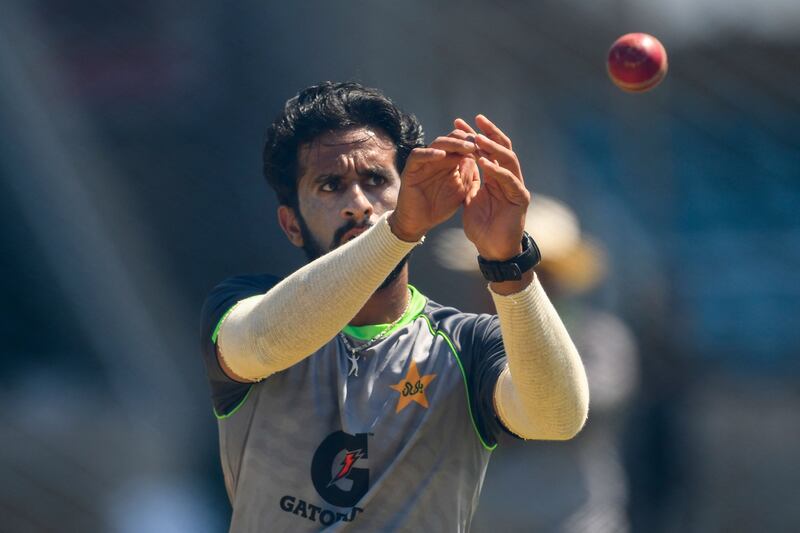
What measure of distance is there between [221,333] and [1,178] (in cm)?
256

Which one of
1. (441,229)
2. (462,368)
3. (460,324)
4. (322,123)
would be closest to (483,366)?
(462,368)

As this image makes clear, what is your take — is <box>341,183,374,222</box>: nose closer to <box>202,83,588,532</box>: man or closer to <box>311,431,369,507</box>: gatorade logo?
<box>202,83,588,532</box>: man

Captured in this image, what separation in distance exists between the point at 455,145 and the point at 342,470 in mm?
671

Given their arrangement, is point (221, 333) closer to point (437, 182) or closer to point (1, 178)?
point (437, 182)

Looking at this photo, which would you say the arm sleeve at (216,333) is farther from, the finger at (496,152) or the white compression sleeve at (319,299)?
the finger at (496,152)

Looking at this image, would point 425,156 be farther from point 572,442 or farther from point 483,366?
point 572,442

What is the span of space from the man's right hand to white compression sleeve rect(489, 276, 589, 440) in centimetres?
17

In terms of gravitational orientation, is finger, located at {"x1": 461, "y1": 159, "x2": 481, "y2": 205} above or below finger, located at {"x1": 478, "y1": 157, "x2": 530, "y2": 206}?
above

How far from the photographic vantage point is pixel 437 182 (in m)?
1.91

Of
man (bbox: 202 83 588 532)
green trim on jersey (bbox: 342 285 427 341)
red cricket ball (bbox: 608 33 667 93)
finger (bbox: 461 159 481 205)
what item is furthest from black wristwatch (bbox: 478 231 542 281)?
red cricket ball (bbox: 608 33 667 93)

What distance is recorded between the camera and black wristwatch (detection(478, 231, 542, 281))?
1909mm

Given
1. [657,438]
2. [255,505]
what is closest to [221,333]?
[255,505]

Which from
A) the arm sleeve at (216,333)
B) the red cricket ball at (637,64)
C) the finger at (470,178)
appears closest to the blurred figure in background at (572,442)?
the red cricket ball at (637,64)

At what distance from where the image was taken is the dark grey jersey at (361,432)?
2117 mm
